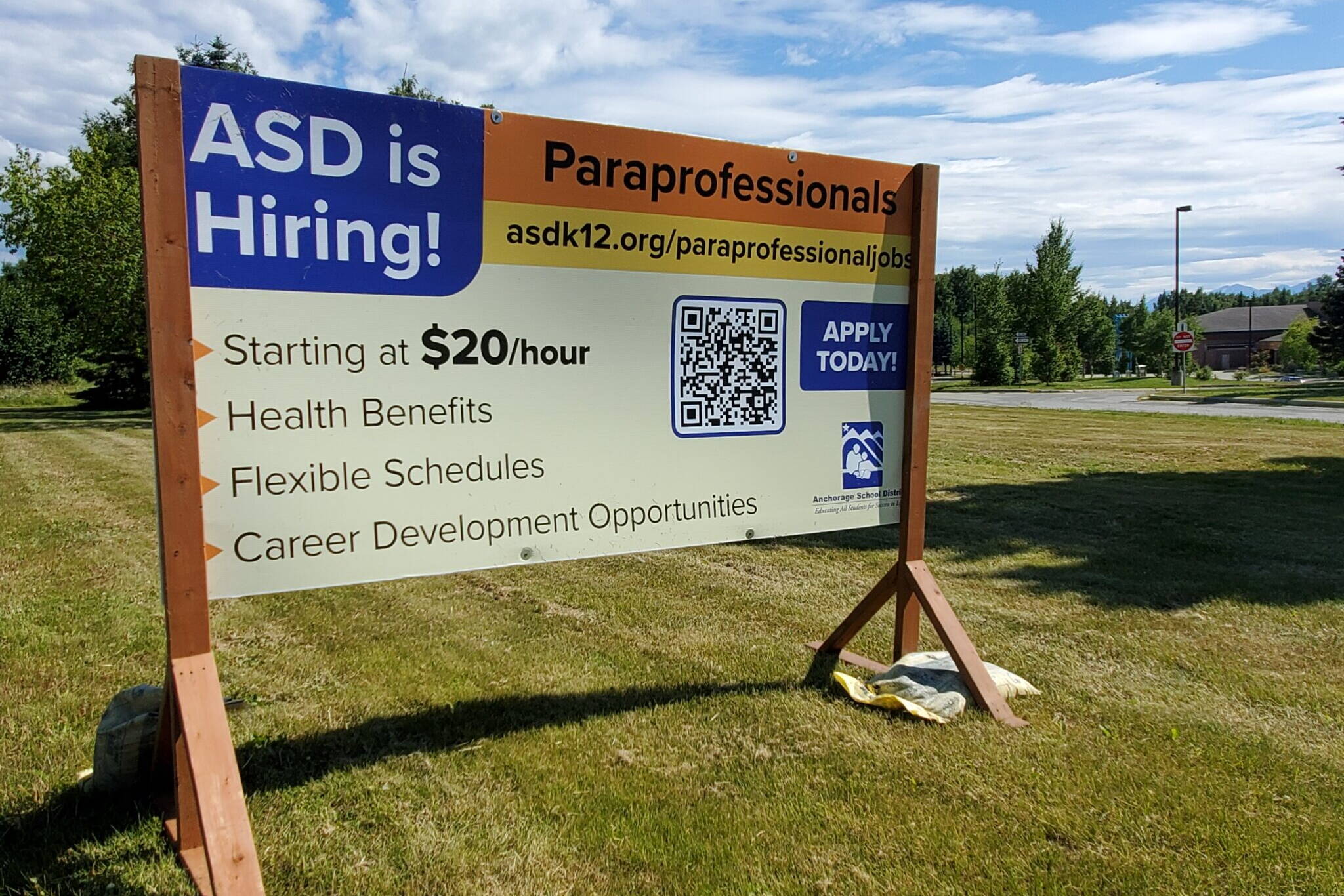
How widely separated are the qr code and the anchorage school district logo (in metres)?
0.39

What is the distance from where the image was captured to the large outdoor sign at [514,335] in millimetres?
2947

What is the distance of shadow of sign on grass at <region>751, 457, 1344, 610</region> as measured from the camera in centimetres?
611

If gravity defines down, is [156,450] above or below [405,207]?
below

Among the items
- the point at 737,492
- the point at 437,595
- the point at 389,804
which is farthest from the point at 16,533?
the point at 737,492

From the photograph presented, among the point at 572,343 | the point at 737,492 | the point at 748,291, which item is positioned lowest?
the point at 737,492

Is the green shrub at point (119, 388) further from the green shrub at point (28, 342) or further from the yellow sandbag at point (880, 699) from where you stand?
the yellow sandbag at point (880, 699)

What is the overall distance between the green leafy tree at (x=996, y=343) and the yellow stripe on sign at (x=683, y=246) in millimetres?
48413

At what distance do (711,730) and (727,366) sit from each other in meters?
1.57

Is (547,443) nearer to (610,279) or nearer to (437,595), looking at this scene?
(610,279)

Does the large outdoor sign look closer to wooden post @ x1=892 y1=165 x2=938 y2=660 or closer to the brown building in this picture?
wooden post @ x1=892 y1=165 x2=938 y2=660

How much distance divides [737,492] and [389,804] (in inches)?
74.7

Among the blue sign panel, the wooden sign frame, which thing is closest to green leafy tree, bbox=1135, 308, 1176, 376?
the blue sign panel

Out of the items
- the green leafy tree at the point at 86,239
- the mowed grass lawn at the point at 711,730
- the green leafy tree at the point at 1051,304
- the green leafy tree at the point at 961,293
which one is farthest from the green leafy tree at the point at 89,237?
the green leafy tree at the point at 961,293

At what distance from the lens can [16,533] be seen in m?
7.82
